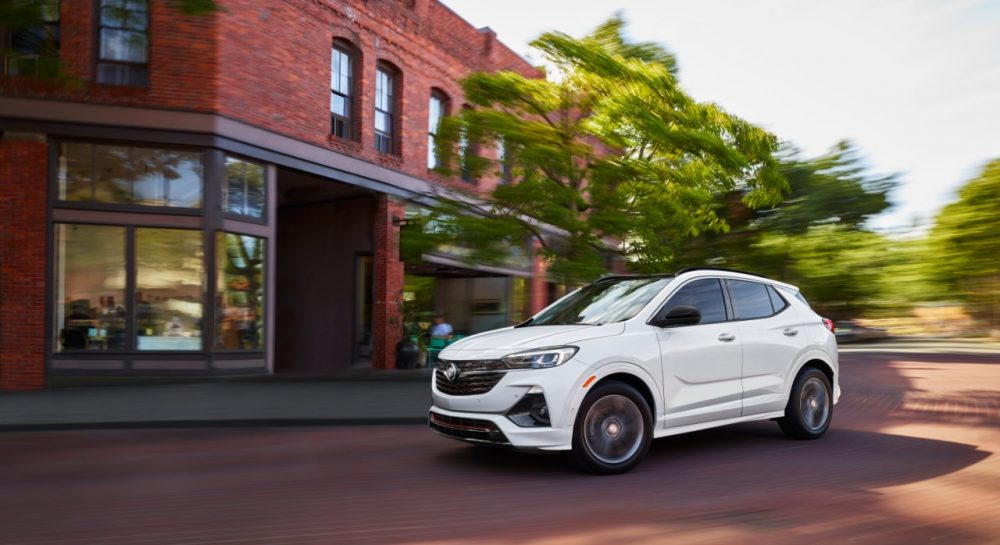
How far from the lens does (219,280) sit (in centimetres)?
1418

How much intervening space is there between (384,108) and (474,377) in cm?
1299

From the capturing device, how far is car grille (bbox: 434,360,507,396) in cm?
625

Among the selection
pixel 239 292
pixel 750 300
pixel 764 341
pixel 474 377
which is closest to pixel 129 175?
pixel 239 292

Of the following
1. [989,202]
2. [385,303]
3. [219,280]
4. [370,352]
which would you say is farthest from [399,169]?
[989,202]

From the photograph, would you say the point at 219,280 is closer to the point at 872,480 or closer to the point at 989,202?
the point at 872,480

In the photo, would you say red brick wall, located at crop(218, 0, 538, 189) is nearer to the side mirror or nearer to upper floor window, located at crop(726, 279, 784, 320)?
upper floor window, located at crop(726, 279, 784, 320)

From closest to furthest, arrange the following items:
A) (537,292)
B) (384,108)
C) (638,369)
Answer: (638,369) → (384,108) → (537,292)

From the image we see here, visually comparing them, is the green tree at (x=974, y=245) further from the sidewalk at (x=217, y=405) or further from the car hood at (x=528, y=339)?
the car hood at (x=528, y=339)

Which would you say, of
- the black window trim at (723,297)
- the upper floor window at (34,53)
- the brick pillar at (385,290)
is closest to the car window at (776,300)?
the black window trim at (723,297)

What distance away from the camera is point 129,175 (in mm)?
13812

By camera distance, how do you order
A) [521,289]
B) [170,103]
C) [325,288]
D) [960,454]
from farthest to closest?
1. [521,289]
2. [325,288]
3. [170,103]
4. [960,454]

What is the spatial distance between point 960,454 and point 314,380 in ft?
34.4

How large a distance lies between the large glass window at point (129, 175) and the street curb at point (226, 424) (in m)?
5.48

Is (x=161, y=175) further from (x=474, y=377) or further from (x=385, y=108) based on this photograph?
(x=474, y=377)
